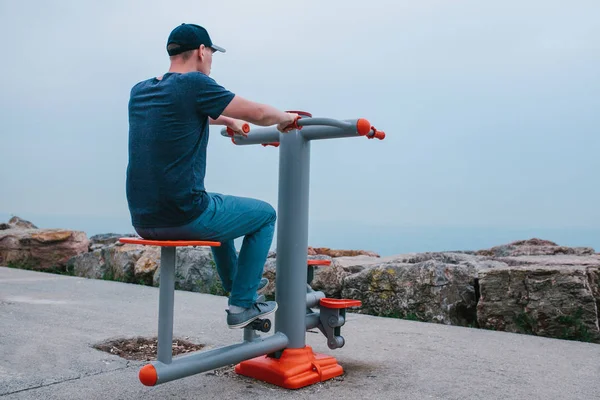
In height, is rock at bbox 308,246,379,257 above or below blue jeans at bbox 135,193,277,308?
below

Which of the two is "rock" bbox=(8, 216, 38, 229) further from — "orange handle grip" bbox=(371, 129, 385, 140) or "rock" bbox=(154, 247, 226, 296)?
"orange handle grip" bbox=(371, 129, 385, 140)

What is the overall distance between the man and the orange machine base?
0.32 metres

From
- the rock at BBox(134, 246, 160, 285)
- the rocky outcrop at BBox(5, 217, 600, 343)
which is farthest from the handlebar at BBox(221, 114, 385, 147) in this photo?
the rock at BBox(134, 246, 160, 285)

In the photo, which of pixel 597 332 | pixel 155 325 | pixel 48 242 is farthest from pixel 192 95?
pixel 48 242

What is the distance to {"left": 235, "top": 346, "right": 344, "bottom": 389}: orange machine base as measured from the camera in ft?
8.85

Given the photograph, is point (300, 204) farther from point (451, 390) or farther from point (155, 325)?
point (155, 325)

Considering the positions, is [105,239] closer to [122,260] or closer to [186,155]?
[122,260]

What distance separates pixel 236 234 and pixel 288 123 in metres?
0.55

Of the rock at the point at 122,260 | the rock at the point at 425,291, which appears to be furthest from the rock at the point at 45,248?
the rock at the point at 425,291

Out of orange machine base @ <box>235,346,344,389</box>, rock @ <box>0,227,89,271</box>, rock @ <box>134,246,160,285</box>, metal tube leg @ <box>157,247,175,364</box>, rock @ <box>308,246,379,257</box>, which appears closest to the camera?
metal tube leg @ <box>157,247,175,364</box>

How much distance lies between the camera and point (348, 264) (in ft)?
16.8

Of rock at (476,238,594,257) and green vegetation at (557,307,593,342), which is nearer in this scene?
green vegetation at (557,307,593,342)

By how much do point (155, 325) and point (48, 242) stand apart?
425cm

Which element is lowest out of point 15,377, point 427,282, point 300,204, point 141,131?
point 15,377
